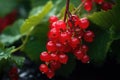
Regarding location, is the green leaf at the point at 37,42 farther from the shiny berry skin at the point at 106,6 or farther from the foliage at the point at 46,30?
the shiny berry skin at the point at 106,6

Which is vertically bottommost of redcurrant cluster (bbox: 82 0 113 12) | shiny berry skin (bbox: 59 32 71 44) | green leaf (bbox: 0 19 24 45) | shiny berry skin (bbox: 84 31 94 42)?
green leaf (bbox: 0 19 24 45)

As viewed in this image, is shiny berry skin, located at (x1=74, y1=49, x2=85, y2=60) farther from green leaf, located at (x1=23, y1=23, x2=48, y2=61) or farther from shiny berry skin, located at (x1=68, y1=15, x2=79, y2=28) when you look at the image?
green leaf, located at (x1=23, y1=23, x2=48, y2=61)

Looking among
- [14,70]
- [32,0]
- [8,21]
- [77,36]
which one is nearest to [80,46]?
[77,36]

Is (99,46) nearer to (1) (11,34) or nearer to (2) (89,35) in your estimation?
(2) (89,35)

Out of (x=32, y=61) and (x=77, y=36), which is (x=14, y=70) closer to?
(x=32, y=61)

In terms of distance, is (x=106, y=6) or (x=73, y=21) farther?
(x=106, y=6)

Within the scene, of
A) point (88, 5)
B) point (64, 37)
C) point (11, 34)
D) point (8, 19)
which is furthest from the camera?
point (8, 19)

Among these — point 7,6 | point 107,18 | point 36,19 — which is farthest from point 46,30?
point 7,6

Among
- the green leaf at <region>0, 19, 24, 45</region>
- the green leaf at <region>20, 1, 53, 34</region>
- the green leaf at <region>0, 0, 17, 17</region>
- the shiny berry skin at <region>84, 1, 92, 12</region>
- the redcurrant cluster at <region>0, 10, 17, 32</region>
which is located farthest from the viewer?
the green leaf at <region>0, 0, 17, 17</region>

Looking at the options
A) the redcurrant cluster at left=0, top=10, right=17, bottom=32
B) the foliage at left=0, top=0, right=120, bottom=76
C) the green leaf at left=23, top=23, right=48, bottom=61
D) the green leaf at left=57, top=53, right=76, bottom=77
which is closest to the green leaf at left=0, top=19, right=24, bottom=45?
the foliage at left=0, top=0, right=120, bottom=76
